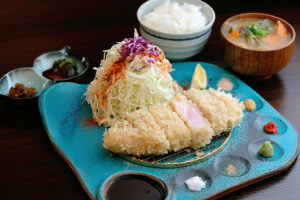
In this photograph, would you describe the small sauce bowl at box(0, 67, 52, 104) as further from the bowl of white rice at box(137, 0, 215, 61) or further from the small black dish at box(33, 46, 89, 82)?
the bowl of white rice at box(137, 0, 215, 61)

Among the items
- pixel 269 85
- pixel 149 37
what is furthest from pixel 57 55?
pixel 269 85

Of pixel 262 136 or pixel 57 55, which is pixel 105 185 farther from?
pixel 57 55

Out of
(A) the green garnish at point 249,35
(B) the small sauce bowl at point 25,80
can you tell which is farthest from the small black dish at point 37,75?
(A) the green garnish at point 249,35

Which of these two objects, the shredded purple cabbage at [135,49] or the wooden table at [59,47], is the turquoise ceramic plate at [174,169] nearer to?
the wooden table at [59,47]

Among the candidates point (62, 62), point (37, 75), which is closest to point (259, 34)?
point (62, 62)

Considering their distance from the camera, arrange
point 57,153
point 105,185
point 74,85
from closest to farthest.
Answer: point 105,185 < point 57,153 < point 74,85
